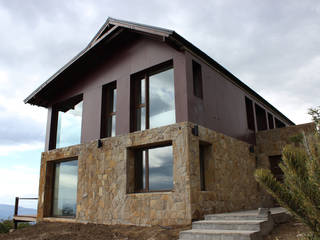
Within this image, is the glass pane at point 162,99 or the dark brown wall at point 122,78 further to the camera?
the glass pane at point 162,99

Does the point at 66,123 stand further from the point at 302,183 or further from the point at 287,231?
the point at 302,183

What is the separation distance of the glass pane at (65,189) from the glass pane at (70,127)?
2.89 ft

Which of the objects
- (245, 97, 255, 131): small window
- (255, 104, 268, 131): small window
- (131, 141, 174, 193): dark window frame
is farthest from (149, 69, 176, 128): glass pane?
(255, 104, 268, 131): small window

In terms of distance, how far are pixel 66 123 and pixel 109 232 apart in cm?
619

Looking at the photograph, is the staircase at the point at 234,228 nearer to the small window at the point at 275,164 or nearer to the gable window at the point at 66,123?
the small window at the point at 275,164

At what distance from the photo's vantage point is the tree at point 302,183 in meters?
2.13

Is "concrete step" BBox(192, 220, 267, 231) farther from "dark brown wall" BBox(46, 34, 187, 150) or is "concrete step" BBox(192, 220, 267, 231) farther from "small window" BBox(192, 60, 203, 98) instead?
"small window" BBox(192, 60, 203, 98)

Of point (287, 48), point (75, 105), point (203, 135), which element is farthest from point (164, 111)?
point (287, 48)

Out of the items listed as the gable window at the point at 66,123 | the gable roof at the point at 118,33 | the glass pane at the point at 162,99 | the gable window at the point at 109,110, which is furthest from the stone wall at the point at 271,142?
the gable window at the point at 66,123

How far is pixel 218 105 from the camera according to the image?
994 cm

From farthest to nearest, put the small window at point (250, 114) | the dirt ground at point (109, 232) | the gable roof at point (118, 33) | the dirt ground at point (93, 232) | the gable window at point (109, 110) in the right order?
the small window at point (250, 114) → the gable window at point (109, 110) → the gable roof at point (118, 33) → the dirt ground at point (93, 232) → the dirt ground at point (109, 232)

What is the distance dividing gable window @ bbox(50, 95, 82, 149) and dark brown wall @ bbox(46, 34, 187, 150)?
0.46 metres

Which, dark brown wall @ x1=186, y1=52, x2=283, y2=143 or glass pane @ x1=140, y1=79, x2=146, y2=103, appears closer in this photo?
dark brown wall @ x1=186, y1=52, x2=283, y2=143

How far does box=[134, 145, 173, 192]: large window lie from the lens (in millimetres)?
8500
